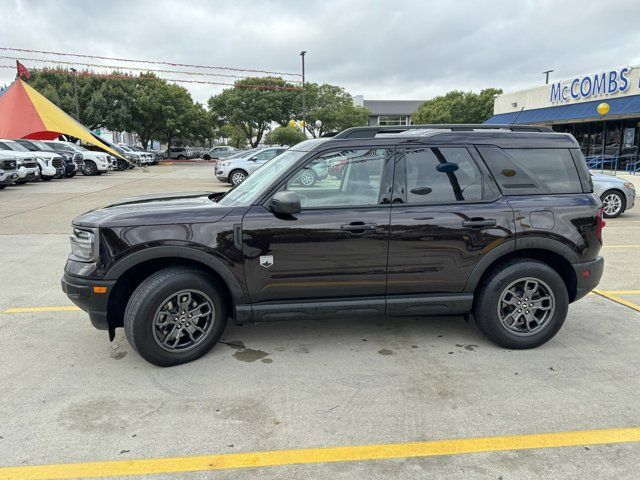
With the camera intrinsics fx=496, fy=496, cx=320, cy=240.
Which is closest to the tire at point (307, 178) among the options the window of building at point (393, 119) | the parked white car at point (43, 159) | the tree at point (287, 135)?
the parked white car at point (43, 159)

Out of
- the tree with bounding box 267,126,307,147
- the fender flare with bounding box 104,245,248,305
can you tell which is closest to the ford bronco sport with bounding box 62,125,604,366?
the fender flare with bounding box 104,245,248,305

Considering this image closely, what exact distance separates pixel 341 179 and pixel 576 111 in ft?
87.1

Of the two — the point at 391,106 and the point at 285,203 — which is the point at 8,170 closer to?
the point at 285,203

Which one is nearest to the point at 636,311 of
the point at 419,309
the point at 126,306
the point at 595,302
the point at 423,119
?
the point at 595,302

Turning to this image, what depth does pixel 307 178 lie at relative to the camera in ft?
12.8

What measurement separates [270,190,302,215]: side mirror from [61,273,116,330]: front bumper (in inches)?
52.2

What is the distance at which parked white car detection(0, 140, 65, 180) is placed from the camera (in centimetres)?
1981

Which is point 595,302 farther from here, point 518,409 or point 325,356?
point 325,356

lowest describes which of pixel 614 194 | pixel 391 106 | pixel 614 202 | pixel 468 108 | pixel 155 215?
pixel 614 202

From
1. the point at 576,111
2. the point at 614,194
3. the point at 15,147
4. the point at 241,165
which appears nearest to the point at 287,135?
the point at 576,111

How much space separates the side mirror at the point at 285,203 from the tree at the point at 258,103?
53.8 meters

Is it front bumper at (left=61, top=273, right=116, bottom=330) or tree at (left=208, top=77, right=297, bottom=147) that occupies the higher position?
tree at (left=208, top=77, right=297, bottom=147)

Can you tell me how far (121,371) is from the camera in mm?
3777

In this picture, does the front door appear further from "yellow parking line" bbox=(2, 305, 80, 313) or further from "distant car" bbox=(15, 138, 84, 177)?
"distant car" bbox=(15, 138, 84, 177)
